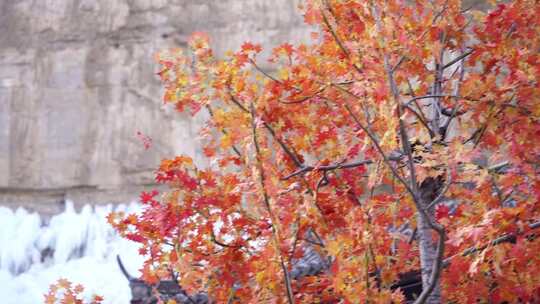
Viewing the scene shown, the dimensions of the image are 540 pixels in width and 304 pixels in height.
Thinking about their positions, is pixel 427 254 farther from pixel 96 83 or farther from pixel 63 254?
pixel 96 83

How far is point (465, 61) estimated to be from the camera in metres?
4.84

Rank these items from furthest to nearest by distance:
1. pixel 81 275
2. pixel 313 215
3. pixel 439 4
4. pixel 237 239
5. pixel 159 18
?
1. pixel 159 18
2. pixel 81 275
3. pixel 439 4
4. pixel 237 239
5. pixel 313 215

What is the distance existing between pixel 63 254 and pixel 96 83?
2068 millimetres

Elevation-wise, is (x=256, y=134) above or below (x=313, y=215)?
above

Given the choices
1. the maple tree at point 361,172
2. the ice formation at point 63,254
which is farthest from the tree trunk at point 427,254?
the ice formation at point 63,254

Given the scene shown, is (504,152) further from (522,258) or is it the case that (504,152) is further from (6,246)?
(6,246)

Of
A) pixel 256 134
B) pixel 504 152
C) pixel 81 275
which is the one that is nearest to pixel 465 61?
pixel 504 152

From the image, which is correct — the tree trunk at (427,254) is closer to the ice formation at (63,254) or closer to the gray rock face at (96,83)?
the ice formation at (63,254)

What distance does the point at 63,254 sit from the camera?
9.23m

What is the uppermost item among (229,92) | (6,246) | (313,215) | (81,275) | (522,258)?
(6,246)

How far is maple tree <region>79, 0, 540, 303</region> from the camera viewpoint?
3.47 metres

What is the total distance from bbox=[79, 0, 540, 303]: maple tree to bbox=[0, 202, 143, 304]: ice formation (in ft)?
15.1

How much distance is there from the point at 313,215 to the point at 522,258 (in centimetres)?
97

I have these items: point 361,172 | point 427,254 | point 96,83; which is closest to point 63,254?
point 96,83
